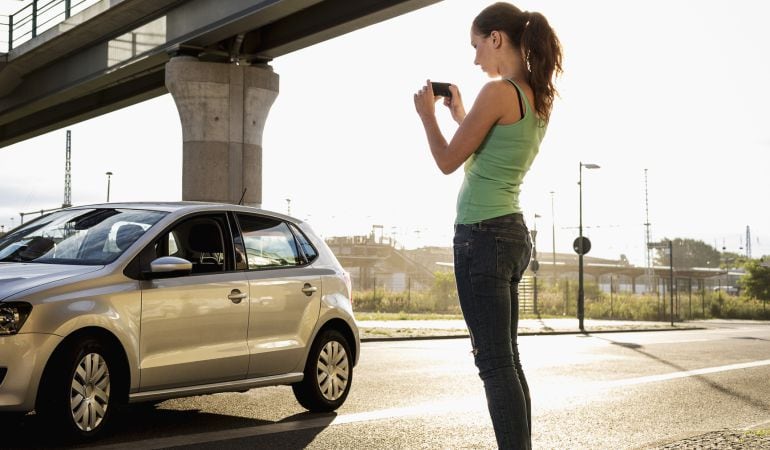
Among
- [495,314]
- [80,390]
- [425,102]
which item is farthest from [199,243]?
[495,314]

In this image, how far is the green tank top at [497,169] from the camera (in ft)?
13.1

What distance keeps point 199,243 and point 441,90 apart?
430cm

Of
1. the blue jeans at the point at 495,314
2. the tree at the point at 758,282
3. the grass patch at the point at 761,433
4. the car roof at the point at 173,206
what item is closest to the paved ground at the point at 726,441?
the grass patch at the point at 761,433

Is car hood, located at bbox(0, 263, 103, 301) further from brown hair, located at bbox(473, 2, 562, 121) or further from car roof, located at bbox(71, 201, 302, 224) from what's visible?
brown hair, located at bbox(473, 2, 562, 121)

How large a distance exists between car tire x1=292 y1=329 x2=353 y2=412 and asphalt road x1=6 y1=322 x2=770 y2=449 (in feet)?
0.50

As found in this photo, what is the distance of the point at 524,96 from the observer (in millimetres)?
4016

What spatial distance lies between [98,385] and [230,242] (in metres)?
1.76

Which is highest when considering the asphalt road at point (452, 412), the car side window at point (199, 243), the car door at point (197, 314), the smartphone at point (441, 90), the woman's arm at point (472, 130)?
the smartphone at point (441, 90)

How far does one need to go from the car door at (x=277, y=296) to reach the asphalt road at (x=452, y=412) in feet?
1.67

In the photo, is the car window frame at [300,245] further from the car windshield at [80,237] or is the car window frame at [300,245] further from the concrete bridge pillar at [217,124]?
the concrete bridge pillar at [217,124]

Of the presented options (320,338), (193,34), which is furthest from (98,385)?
(193,34)

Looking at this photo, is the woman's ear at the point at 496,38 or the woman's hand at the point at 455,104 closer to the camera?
the woman's ear at the point at 496,38

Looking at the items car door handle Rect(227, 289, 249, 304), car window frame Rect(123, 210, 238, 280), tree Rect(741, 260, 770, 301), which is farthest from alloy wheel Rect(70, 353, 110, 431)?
tree Rect(741, 260, 770, 301)

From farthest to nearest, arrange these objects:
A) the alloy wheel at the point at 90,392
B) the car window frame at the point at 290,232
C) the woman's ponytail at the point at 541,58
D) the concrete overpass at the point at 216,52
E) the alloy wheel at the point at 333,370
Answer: the concrete overpass at the point at 216,52, the alloy wheel at the point at 333,370, the car window frame at the point at 290,232, the alloy wheel at the point at 90,392, the woman's ponytail at the point at 541,58
